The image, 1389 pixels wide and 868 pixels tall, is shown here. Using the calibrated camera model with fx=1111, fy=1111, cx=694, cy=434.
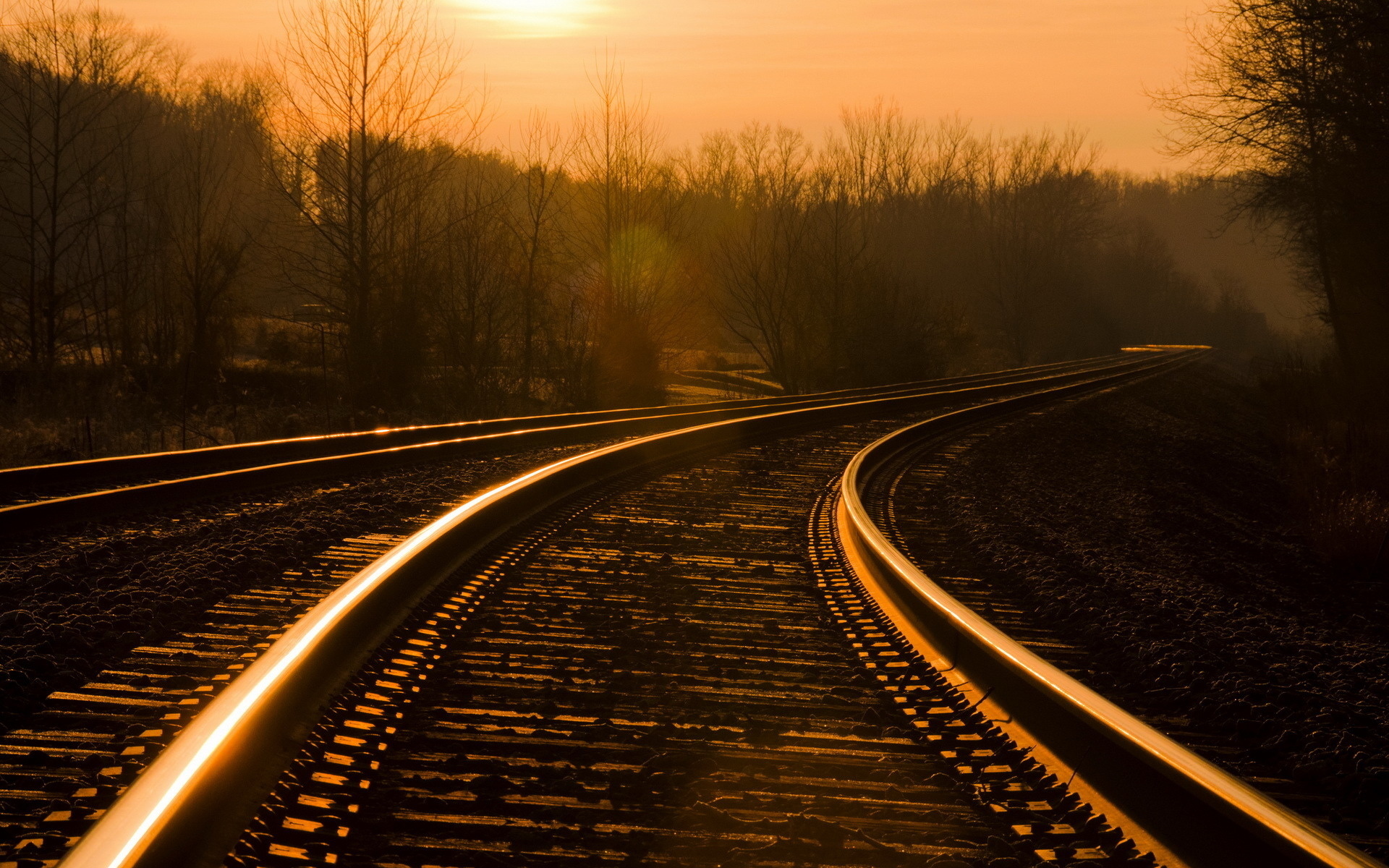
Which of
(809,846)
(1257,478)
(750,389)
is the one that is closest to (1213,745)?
(809,846)

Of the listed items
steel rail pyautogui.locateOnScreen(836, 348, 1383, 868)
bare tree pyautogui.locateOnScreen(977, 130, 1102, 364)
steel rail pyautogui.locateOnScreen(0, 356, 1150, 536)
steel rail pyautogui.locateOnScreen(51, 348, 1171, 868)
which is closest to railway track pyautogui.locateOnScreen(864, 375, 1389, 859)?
steel rail pyautogui.locateOnScreen(836, 348, 1383, 868)

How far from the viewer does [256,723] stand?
3.06m

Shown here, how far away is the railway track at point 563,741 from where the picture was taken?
270cm

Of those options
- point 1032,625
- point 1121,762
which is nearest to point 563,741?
point 1121,762

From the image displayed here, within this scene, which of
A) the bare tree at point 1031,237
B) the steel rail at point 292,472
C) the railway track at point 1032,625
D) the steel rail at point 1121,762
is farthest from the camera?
the bare tree at point 1031,237

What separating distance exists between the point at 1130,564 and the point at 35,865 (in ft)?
25.6

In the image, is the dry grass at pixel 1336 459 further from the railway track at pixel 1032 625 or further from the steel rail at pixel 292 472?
the steel rail at pixel 292 472

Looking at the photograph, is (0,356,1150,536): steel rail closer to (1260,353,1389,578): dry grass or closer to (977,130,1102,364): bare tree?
(1260,353,1389,578): dry grass

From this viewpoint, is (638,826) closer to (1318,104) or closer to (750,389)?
(1318,104)

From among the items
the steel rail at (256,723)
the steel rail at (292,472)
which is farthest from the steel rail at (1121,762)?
the steel rail at (292,472)

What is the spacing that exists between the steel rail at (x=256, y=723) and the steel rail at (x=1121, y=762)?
7.08ft

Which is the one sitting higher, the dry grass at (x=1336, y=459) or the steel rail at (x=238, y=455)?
the steel rail at (x=238, y=455)

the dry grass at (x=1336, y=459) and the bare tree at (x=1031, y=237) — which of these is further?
the bare tree at (x=1031, y=237)

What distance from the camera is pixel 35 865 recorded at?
2414 mm
